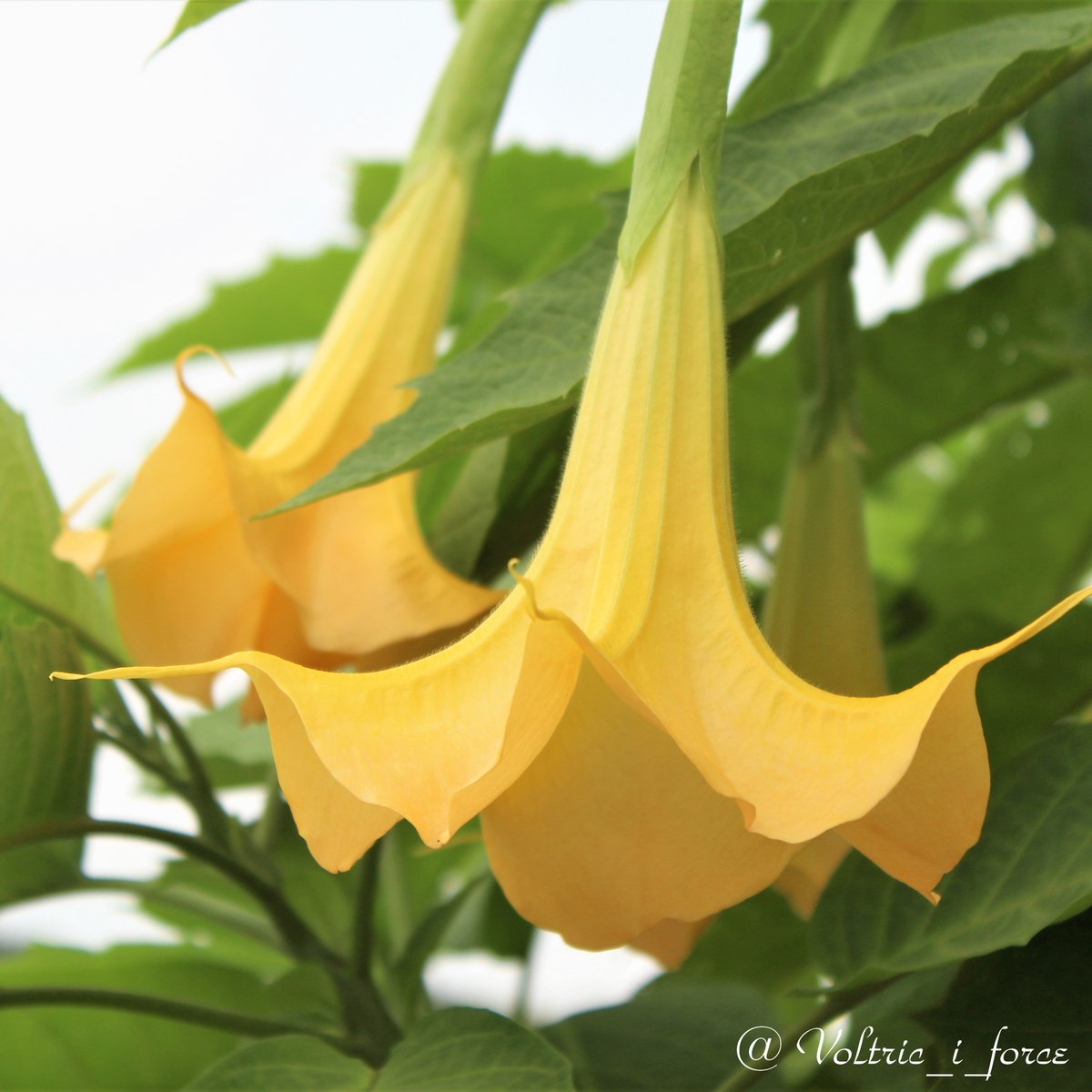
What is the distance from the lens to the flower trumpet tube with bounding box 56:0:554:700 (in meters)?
→ 0.43

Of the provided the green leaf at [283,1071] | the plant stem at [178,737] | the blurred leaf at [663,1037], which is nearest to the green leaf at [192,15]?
the plant stem at [178,737]

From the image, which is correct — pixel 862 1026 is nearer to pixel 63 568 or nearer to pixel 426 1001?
pixel 426 1001

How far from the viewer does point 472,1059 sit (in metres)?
0.39

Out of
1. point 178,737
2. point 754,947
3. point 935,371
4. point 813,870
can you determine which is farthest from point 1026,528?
point 178,737

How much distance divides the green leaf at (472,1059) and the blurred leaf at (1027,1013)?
126 millimetres

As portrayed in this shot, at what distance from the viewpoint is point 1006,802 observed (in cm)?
41

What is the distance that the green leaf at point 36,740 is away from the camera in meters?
0.42

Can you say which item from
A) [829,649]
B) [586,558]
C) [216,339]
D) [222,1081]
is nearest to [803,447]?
[829,649]

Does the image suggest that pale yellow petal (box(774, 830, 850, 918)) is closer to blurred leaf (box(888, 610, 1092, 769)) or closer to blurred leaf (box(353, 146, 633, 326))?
blurred leaf (box(888, 610, 1092, 769))

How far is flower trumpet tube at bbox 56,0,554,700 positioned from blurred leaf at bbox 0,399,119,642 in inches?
1.2

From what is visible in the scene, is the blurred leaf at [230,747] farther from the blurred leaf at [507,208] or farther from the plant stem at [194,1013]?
the blurred leaf at [507,208]

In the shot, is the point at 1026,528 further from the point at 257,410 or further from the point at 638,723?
the point at 638,723

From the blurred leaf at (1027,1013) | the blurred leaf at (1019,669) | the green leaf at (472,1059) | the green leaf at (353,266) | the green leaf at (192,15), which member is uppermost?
the green leaf at (353,266)

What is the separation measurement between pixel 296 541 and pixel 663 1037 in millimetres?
287
